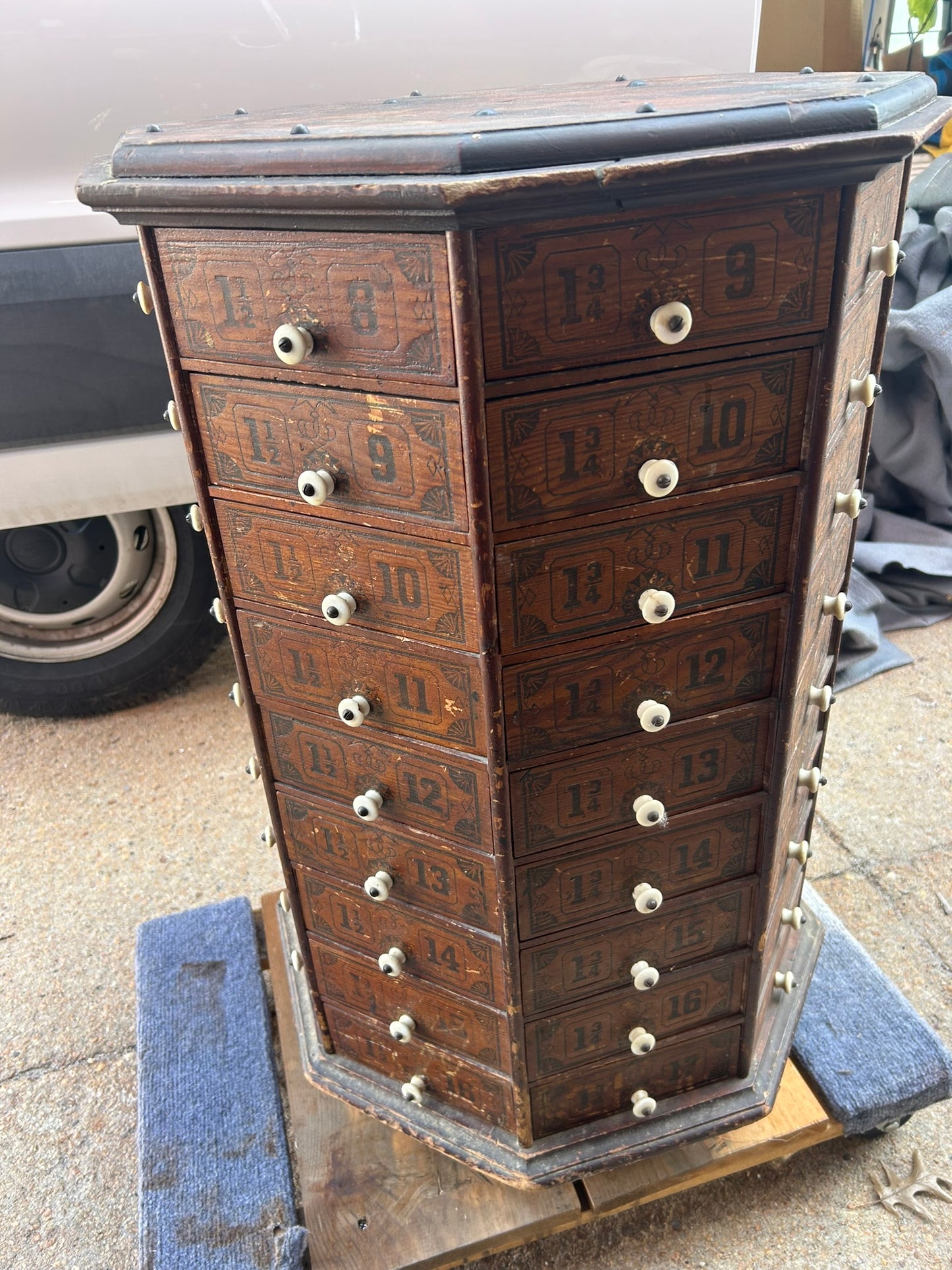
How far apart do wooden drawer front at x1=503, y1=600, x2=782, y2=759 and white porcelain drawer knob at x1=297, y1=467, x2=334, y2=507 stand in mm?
259

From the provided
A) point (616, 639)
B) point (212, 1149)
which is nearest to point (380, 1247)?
point (212, 1149)

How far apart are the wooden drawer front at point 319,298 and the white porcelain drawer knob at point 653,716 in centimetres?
43

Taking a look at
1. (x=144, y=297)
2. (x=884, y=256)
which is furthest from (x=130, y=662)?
(x=884, y=256)

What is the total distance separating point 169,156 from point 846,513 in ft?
2.74

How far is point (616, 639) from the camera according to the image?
102cm

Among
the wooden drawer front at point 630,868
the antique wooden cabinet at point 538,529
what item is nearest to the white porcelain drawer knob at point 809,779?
the antique wooden cabinet at point 538,529

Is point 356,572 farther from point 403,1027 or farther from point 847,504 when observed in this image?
point 403,1027

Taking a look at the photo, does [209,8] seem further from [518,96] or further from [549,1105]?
[549,1105]

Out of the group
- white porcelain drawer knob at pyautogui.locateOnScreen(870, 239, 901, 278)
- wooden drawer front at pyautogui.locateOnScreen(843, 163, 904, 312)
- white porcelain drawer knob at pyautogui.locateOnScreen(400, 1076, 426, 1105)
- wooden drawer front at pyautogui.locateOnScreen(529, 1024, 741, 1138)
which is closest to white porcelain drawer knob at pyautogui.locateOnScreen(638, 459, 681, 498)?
wooden drawer front at pyautogui.locateOnScreen(843, 163, 904, 312)

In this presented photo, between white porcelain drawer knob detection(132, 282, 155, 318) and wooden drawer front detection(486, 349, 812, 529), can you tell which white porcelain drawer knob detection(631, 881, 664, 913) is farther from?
white porcelain drawer knob detection(132, 282, 155, 318)

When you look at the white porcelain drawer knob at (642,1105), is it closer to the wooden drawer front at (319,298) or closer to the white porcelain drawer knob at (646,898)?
the white porcelain drawer knob at (646,898)

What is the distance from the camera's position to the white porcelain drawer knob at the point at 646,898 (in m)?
1.18

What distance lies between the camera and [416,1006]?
134 centimetres

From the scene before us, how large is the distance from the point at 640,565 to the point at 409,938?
0.63 m
